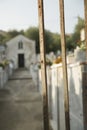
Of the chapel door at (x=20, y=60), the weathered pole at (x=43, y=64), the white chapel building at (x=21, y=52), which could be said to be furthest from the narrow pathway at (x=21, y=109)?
the white chapel building at (x=21, y=52)

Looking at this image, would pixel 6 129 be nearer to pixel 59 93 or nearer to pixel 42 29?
pixel 59 93

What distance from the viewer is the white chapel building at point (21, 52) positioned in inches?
2274

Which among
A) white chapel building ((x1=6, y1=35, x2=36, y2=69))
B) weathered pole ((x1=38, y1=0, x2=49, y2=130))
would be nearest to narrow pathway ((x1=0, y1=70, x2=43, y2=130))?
weathered pole ((x1=38, y1=0, x2=49, y2=130))

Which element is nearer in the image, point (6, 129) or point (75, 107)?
point (75, 107)

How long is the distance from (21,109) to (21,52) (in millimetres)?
39323

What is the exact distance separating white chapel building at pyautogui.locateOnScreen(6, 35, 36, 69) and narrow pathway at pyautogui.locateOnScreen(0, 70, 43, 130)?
28.5 m

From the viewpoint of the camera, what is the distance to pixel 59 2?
8758 millimetres

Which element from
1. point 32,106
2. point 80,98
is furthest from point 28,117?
point 80,98

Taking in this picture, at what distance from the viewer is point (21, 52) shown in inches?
2298

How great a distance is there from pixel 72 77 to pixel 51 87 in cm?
631

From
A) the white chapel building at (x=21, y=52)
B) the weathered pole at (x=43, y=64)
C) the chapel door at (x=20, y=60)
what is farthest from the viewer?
the white chapel building at (x=21, y=52)

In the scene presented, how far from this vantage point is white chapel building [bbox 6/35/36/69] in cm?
5775

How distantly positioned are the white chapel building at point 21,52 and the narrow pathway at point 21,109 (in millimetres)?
28501

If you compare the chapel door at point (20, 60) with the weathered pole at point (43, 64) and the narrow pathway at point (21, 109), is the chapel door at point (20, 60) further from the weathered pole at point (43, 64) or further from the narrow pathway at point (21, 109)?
the weathered pole at point (43, 64)
